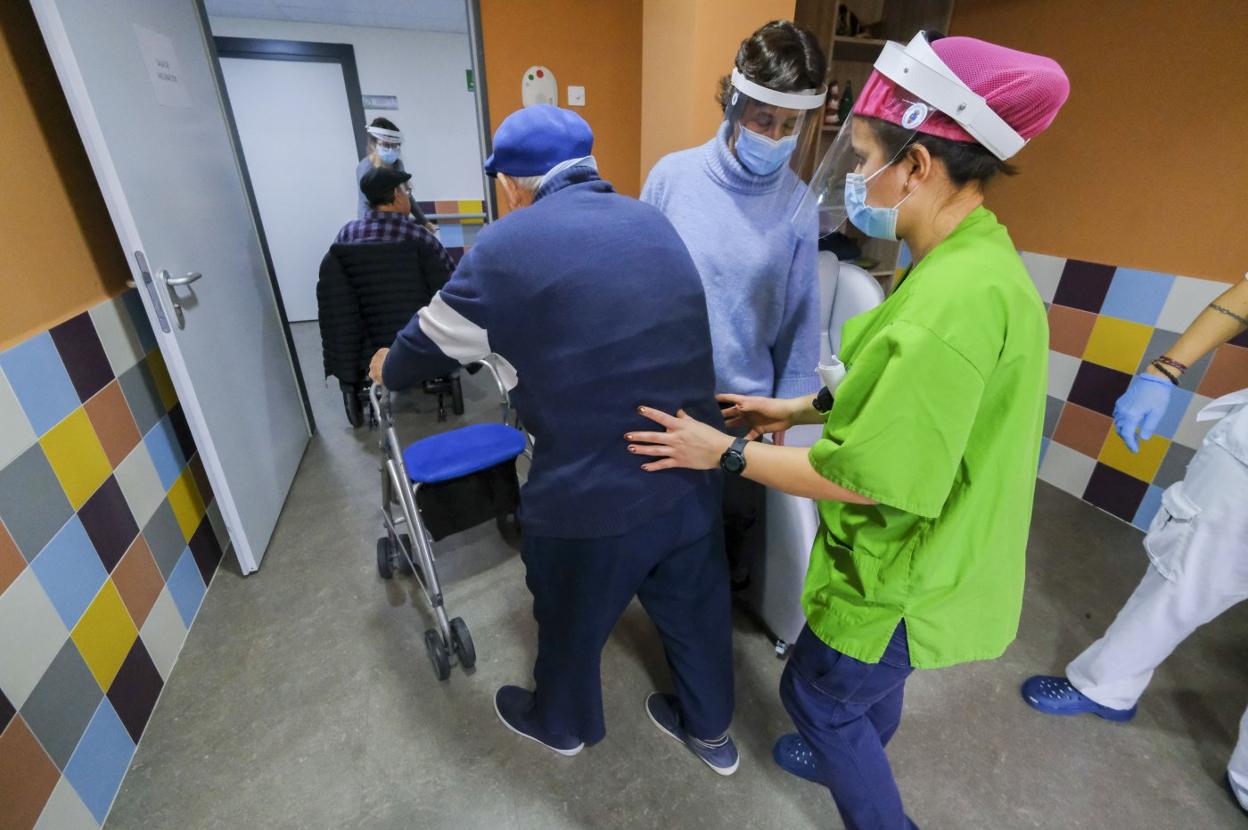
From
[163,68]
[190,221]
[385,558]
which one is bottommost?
[385,558]

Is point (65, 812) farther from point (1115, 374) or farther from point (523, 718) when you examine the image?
point (1115, 374)

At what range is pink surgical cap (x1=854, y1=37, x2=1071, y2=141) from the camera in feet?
2.30

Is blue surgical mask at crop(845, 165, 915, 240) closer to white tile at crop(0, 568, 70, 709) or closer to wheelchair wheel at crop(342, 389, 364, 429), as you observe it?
white tile at crop(0, 568, 70, 709)

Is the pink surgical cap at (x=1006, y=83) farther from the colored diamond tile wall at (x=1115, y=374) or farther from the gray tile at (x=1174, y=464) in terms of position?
the gray tile at (x=1174, y=464)

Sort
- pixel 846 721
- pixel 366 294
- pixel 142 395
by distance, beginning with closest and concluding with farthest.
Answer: pixel 846 721
pixel 142 395
pixel 366 294

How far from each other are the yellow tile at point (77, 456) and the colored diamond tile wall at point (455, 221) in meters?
3.91

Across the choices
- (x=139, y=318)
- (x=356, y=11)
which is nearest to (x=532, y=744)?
(x=139, y=318)

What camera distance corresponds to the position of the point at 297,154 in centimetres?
448

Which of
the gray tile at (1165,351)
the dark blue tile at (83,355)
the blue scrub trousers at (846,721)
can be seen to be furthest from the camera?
the gray tile at (1165,351)

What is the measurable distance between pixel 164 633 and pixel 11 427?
738mm

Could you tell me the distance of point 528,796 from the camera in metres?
1.28

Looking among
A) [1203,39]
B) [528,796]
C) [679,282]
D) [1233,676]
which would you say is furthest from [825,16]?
[528,796]

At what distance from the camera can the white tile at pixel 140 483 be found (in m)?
1.47

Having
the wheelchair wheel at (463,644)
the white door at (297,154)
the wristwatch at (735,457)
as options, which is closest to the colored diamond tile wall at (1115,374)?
the wristwatch at (735,457)
